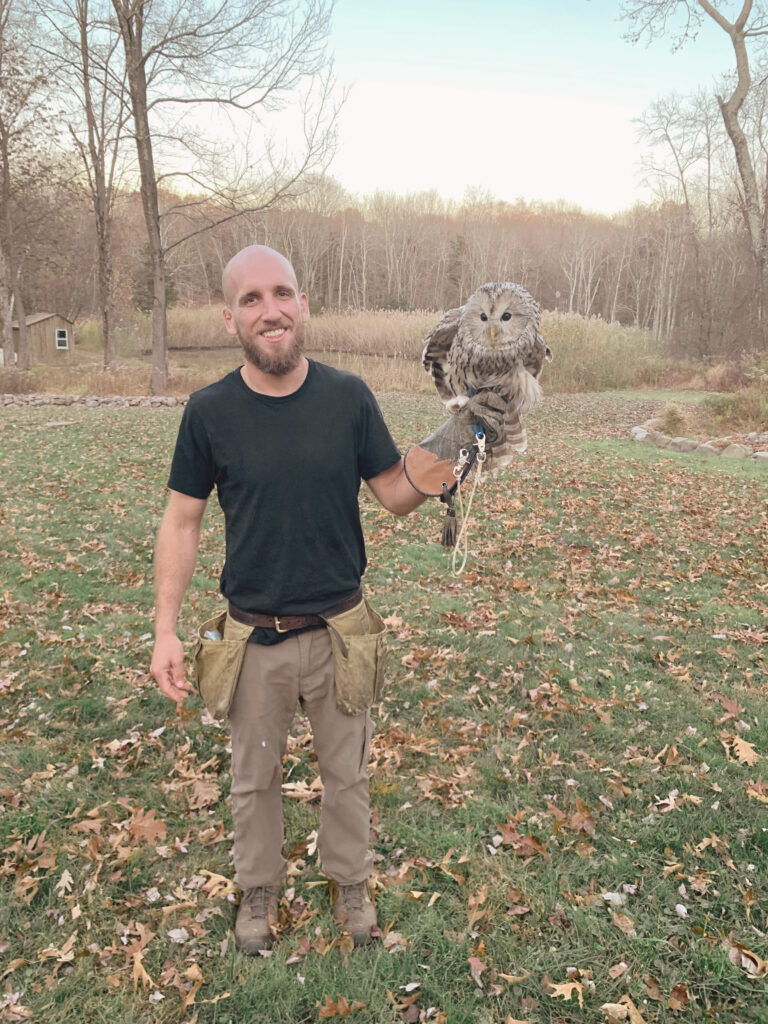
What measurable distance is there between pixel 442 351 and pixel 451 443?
1.46 ft

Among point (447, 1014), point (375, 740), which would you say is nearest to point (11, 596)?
point (375, 740)

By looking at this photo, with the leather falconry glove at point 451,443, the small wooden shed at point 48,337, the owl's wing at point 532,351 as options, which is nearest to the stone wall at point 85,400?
the small wooden shed at point 48,337

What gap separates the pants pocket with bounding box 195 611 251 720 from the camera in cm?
256

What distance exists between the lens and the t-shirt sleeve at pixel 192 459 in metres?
2.47

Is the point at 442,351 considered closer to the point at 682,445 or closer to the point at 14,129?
the point at 682,445

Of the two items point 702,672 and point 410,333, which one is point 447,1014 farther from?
point 410,333

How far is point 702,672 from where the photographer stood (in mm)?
5164

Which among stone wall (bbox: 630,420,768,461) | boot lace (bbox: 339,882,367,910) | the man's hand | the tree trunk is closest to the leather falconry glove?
the man's hand

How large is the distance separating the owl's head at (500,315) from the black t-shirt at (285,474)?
1.79 feet

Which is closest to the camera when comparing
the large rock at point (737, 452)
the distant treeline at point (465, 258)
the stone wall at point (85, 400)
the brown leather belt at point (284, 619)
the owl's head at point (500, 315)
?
the owl's head at point (500, 315)

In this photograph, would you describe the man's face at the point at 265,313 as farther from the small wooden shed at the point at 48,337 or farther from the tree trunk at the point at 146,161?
the small wooden shed at the point at 48,337

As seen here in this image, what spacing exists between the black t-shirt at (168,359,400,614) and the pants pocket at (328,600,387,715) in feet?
0.36

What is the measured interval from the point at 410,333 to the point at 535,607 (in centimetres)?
1543

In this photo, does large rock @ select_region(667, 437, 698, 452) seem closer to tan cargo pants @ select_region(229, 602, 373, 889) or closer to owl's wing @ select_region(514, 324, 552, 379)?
owl's wing @ select_region(514, 324, 552, 379)
